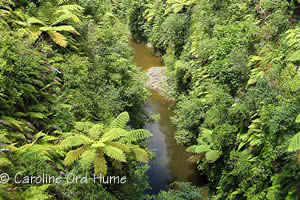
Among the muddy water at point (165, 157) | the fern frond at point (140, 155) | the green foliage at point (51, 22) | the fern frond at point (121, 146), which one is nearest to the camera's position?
the fern frond at point (121, 146)

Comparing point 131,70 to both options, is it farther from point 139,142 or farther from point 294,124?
point 294,124

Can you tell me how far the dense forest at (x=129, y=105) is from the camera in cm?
509

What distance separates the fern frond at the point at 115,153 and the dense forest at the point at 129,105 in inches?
1.1

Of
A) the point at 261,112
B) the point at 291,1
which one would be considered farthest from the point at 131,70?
the point at 291,1

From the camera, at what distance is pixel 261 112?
7047mm

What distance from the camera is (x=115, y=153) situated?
528 centimetres

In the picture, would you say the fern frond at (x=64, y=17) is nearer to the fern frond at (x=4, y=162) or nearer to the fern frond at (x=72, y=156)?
the fern frond at (x=72, y=156)

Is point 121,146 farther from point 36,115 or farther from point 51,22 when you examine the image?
point 51,22

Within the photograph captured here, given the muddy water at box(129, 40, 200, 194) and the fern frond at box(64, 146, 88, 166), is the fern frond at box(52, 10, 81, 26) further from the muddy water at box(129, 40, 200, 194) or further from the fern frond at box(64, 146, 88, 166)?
the fern frond at box(64, 146, 88, 166)

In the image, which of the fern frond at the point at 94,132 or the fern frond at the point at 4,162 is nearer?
the fern frond at the point at 4,162

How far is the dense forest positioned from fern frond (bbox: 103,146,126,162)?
3 cm

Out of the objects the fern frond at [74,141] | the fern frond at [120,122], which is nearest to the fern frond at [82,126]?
the fern frond at [74,141]

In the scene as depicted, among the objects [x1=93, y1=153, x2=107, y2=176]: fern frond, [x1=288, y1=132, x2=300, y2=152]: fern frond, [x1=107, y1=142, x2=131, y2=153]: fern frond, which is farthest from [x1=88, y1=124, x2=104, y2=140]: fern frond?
[x1=288, y1=132, x2=300, y2=152]: fern frond

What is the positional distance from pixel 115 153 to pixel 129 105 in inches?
149
